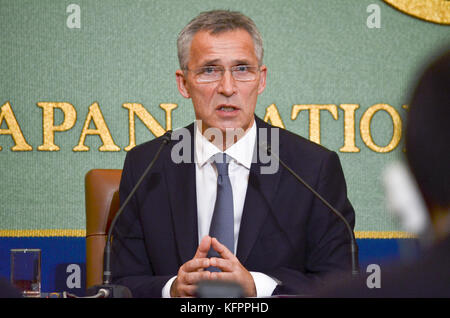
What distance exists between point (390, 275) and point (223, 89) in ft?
5.45

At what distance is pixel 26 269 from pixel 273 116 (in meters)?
1.64

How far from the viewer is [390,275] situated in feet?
2.30

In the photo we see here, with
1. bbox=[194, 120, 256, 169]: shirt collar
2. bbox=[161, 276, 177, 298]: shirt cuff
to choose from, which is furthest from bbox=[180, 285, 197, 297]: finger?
bbox=[194, 120, 256, 169]: shirt collar

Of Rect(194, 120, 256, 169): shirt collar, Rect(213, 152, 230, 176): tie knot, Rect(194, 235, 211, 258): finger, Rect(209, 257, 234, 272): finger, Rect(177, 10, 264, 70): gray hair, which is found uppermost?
Rect(177, 10, 264, 70): gray hair

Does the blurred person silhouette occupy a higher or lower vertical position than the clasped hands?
higher

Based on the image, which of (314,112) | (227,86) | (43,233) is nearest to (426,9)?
(314,112)

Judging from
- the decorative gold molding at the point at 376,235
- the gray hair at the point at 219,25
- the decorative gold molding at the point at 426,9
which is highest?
the decorative gold molding at the point at 426,9

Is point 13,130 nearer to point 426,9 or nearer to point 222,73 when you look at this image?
point 222,73

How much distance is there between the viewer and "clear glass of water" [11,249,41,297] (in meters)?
1.93

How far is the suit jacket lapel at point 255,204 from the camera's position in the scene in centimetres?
217

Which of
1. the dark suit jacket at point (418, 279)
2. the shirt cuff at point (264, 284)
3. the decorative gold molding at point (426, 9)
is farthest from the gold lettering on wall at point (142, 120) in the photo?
the dark suit jacket at point (418, 279)

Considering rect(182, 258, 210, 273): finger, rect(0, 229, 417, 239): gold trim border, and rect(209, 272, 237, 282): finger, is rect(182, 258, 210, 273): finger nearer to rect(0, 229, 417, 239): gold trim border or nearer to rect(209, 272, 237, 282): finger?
rect(209, 272, 237, 282): finger

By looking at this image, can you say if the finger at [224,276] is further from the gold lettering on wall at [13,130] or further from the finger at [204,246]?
the gold lettering on wall at [13,130]

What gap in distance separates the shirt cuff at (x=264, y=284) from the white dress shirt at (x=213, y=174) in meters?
0.32
